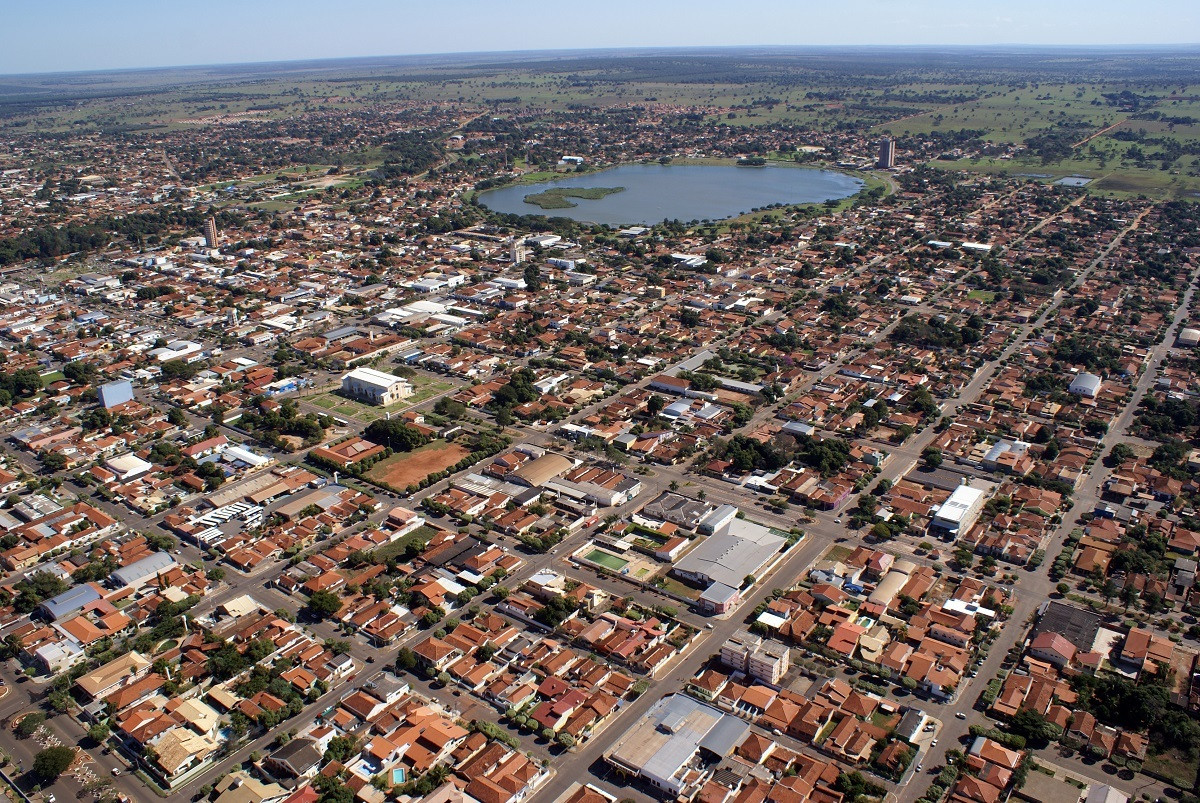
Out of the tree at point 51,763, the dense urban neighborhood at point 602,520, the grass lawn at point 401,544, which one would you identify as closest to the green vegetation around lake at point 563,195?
the dense urban neighborhood at point 602,520

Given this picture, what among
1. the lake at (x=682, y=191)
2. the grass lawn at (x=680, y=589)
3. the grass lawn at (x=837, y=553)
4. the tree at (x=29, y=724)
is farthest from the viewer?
the lake at (x=682, y=191)

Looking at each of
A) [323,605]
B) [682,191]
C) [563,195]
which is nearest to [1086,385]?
[323,605]

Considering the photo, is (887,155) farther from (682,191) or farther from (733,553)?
(733,553)

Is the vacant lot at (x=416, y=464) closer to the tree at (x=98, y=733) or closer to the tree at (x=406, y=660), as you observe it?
the tree at (x=406, y=660)

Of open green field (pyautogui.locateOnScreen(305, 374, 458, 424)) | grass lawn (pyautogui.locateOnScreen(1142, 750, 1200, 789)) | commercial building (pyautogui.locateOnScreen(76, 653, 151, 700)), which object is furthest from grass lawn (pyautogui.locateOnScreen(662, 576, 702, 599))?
open green field (pyautogui.locateOnScreen(305, 374, 458, 424))

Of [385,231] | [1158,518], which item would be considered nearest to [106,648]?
[1158,518]

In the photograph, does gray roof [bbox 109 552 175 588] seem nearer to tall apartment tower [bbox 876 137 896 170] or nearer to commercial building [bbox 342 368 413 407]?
commercial building [bbox 342 368 413 407]
